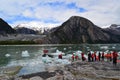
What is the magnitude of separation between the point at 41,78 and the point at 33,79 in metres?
1.10

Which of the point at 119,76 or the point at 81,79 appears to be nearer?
the point at 81,79

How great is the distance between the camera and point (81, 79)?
25.3 metres

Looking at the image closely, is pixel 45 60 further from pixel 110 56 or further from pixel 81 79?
pixel 81 79

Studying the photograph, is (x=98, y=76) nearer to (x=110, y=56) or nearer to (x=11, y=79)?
(x=11, y=79)

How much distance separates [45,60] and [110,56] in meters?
14.4

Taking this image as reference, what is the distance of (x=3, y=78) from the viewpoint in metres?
27.9

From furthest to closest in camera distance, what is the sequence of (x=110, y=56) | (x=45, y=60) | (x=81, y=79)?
(x=45, y=60) < (x=110, y=56) < (x=81, y=79)

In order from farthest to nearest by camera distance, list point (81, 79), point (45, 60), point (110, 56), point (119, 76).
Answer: point (45, 60), point (110, 56), point (119, 76), point (81, 79)

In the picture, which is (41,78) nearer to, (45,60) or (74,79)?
(74,79)

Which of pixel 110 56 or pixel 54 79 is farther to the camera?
pixel 110 56

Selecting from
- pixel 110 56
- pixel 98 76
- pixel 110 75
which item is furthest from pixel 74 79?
pixel 110 56

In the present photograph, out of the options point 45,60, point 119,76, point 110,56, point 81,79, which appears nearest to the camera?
point 81,79

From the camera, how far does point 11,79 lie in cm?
2730

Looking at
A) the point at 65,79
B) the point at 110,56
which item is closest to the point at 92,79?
the point at 65,79
